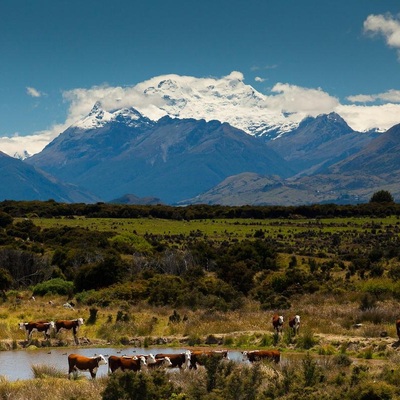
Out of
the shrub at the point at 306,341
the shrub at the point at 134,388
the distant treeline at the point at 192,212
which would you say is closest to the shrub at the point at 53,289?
the shrub at the point at 306,341

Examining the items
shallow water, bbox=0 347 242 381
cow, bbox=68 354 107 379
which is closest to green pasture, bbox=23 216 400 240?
shallow water, bbox=0 347 242 381

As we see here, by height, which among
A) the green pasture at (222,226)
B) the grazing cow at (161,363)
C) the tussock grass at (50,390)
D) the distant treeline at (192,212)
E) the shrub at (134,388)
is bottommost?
the grazing cow at (161,363)

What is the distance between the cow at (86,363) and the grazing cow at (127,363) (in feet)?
1.16

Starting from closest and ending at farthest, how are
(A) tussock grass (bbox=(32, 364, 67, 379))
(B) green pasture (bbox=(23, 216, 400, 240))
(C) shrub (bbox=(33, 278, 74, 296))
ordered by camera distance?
(A) tussock grass (bbox=(32, 364, 67, 379))
(C) shrub (bbox=(33, 278, 74, 296))
(B) green pasture (bbox=(23, 216, 400, 240))

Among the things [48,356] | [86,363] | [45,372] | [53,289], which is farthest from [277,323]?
[53,289]

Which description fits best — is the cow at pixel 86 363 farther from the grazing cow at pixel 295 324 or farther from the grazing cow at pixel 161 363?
the grazing cow at pixel 295 324

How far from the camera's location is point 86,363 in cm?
2441

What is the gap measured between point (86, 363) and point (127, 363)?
1.39 m

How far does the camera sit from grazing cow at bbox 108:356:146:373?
24.1 metres

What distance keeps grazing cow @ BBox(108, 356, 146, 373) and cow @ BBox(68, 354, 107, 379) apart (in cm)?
35

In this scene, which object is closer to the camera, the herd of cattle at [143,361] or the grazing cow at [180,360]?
the herd of cattle at [143,361]

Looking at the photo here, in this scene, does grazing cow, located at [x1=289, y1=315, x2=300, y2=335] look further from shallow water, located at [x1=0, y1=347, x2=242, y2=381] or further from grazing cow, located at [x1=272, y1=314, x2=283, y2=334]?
shallow water, located at [x1=0, y1=347, x2=242, y2=381]

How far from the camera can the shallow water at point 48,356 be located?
26.8m

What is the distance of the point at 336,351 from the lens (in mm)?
29703
